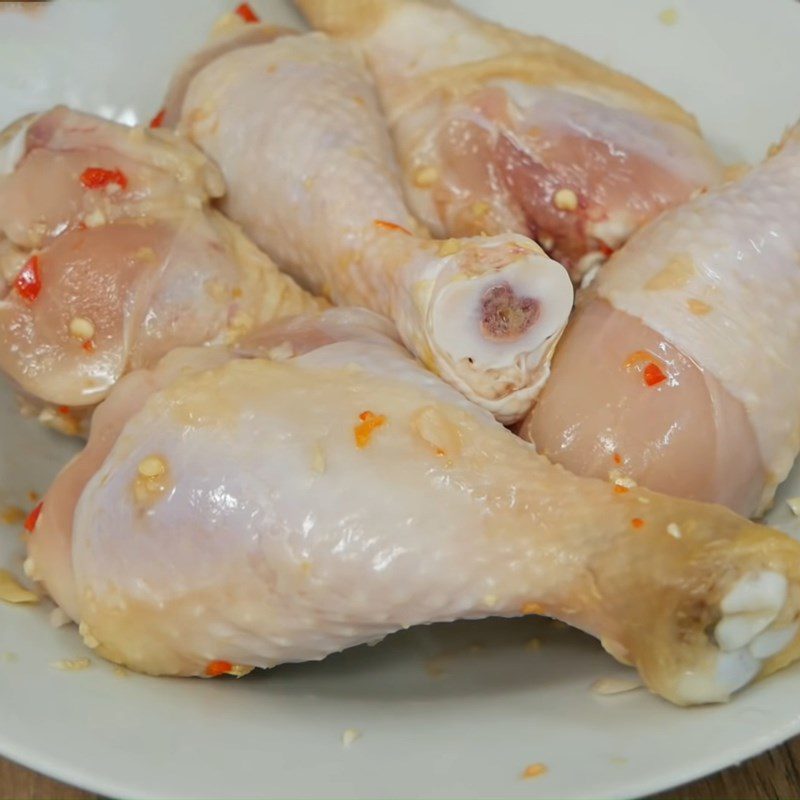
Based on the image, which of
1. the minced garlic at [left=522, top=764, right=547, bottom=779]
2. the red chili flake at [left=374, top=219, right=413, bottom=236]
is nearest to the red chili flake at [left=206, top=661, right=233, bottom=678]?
the minced garlic at [left=522, top=764, right=547, bottom=779]

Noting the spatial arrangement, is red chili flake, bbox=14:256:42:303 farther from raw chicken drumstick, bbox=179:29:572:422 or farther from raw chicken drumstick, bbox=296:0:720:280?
raw chicken drumstick, bbox=296:0:720:280

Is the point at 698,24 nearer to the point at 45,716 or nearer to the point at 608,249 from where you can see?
the point at 608,249

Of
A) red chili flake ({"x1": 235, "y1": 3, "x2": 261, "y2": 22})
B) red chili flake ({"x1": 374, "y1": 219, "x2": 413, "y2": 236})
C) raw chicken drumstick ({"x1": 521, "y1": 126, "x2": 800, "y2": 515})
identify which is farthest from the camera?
red chili flake ({"x1": 235, "y1": 3, "x2": 261, "y2": 22})

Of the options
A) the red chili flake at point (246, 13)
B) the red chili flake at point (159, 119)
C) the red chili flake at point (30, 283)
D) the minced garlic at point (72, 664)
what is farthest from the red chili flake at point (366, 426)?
the red chili flake at point (246, 13)

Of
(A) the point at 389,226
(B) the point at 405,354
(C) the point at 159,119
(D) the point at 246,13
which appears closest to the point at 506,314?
(B) the point at 405,354

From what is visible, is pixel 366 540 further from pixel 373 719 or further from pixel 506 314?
pixel 506 314
